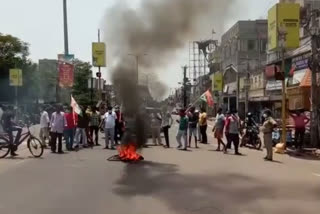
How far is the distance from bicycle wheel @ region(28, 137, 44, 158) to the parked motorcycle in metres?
8.71

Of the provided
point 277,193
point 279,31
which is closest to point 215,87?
point 279,31

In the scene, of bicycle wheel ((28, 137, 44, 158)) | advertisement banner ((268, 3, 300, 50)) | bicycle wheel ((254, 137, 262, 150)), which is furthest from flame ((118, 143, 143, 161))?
advertisement banner ((268, 3, 300, 50))

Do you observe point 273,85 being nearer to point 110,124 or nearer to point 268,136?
point 110,124

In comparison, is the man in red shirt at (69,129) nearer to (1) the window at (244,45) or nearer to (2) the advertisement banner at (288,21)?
(2) the advertisement banner at (288,21)

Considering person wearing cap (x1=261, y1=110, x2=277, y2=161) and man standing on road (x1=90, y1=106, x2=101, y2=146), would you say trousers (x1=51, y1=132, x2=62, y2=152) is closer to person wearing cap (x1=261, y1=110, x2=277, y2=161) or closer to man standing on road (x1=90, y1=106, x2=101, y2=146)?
man standing on road (x1=90, y1=106, x2=101, y2=146)

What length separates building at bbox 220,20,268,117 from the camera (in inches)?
1864

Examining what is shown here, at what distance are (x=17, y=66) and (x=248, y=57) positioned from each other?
3086 centimetres

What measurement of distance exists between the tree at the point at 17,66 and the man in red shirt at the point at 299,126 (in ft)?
180

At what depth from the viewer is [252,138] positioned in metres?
21.8

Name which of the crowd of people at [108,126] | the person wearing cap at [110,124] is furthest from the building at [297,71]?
the person wearing cap at [110,124]

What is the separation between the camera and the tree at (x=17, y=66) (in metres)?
70.2

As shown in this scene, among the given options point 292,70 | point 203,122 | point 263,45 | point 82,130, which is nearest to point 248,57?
point 263,45

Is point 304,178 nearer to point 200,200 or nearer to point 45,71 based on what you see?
point 200,200

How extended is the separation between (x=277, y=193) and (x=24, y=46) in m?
70.5
